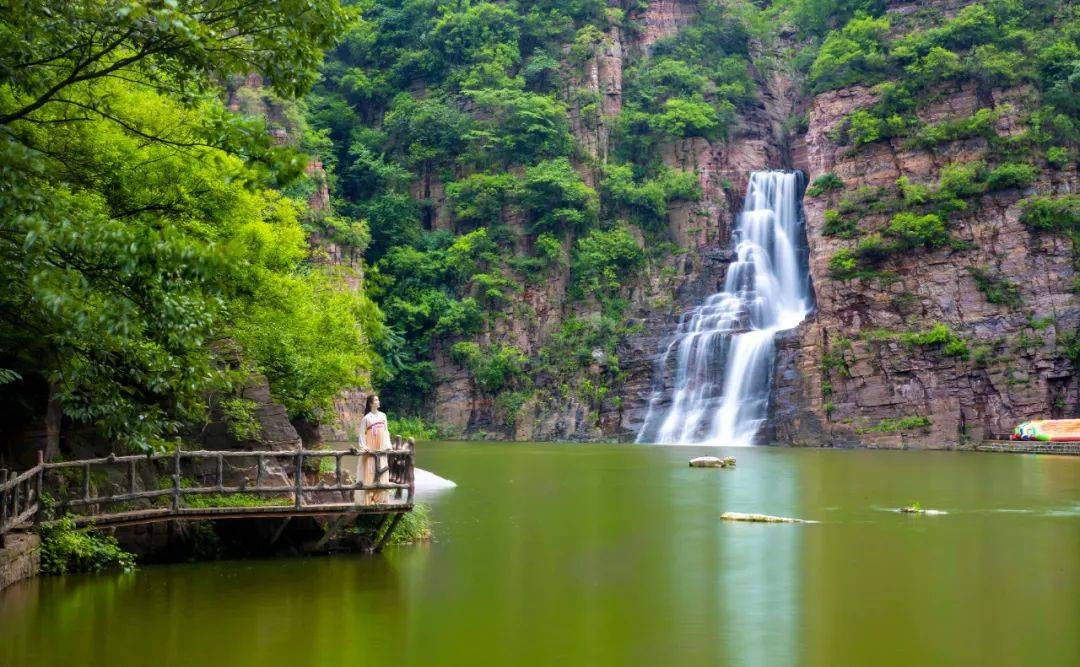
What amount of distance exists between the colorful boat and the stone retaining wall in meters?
41.2

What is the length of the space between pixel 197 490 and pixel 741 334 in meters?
43.4

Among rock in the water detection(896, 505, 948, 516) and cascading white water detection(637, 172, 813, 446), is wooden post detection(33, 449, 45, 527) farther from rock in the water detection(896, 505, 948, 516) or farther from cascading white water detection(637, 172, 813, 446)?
cascading white water detection(637, 172, 813, 446)

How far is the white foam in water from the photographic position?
2664 centimetres

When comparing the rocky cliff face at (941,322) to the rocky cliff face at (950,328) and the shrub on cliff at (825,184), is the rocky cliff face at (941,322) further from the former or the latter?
the shrub on cliff at (825,184)

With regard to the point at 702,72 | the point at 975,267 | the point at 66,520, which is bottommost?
the point at 66,520

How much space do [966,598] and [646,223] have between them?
55995 mm

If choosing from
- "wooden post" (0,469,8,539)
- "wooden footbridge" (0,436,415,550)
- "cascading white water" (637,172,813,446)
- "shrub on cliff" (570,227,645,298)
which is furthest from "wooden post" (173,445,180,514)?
"shrub on cliff" (570,227,645,298)

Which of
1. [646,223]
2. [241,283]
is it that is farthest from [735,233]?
[241,283]

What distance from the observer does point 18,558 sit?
520 inches

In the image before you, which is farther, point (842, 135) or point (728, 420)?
point (842, 135)

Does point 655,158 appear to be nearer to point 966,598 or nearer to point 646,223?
point 646,223

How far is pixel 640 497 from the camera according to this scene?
87.7 ft

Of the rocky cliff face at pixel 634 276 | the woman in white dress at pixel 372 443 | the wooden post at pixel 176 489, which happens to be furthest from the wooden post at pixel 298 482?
the rocky cliff face at pixel 634 276

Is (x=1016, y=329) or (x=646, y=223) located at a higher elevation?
(x=646, y=223)
